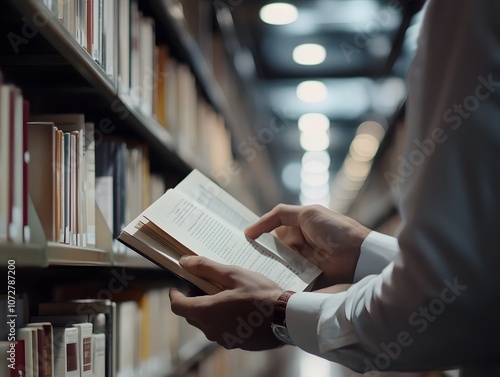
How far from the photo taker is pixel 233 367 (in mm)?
4699

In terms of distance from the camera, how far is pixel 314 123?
8.59 meters

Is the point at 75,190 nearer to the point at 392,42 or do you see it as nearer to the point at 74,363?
the point at 74,363

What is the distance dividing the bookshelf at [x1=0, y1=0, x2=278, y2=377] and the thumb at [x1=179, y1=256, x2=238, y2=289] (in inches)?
8.5

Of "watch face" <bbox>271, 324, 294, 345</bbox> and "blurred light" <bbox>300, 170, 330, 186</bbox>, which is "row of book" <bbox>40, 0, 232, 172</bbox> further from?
"blurred light" <bbox>300, 170, 330, 186</bbox>

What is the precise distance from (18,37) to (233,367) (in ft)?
11.9

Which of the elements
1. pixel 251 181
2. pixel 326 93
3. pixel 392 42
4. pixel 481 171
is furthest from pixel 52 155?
pixel 326 93

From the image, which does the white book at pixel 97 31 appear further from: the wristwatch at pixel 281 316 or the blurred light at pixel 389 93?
the blurred light at pixel 389 93

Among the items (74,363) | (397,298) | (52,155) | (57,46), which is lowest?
(74,363)

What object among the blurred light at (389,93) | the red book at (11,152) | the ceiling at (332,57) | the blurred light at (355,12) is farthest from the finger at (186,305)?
the blurred light at (389,93)

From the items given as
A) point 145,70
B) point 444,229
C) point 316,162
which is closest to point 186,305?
point 444,229

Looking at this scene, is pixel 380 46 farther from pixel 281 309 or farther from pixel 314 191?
pixel 314 191

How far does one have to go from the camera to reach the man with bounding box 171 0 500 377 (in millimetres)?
1104

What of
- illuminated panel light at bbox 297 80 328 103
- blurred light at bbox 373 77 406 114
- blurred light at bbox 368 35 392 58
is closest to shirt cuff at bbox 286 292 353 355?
blurred light at bbox 368 35 392 58

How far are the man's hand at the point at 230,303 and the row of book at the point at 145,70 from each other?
0.57 metres
